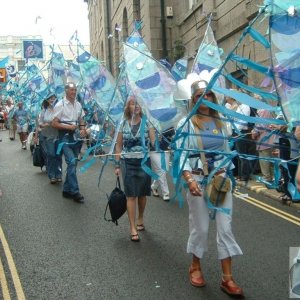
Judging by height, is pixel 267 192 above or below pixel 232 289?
below

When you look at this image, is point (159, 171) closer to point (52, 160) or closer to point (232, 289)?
point (52, 160)

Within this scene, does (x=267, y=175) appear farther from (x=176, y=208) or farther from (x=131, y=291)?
(x=131, y=291)

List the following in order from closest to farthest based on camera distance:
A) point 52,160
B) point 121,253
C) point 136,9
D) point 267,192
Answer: point 121,253 < point 267,192 < point 52,160 < point 136,9

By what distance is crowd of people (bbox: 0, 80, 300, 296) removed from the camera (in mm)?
4082

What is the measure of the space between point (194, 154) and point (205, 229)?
2.14 feet

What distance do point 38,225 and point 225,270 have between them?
3.11m

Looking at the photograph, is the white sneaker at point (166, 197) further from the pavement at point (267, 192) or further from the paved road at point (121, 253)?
the pavement at point (267, 192)

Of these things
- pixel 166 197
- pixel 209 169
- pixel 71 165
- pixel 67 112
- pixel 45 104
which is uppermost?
pixel 45 104

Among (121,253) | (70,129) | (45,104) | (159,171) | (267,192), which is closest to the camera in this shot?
(121,253)

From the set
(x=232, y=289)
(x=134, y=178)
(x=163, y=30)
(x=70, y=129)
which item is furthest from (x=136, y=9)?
(x=232, y=289)

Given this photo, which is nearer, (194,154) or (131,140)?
(194,154)

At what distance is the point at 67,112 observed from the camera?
816 centimetres

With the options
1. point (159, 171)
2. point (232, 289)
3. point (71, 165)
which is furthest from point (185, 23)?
point (232, 289)

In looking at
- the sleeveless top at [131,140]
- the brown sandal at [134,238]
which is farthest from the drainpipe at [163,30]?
the brown sandal at [134,238]
